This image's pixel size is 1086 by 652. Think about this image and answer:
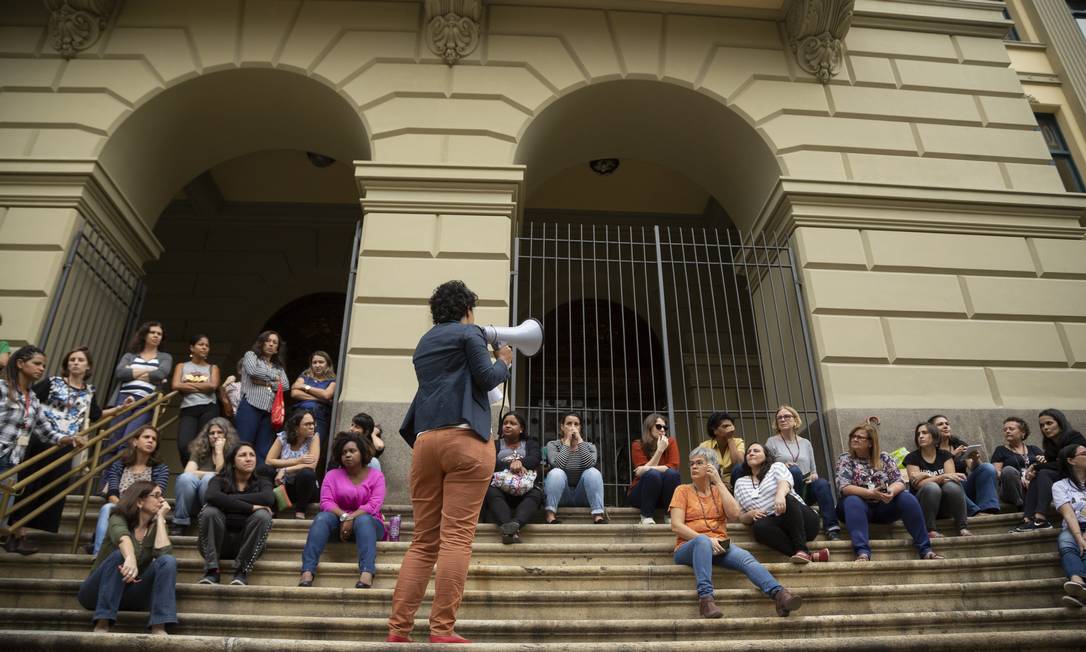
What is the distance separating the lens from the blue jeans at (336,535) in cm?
541

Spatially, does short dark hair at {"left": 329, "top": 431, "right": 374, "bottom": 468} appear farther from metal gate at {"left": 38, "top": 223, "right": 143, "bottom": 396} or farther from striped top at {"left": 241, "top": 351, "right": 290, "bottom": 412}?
metal gate at {"left": 38, "top": 223, "right": 143, "bottom": 396}

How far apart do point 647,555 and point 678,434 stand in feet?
21.4

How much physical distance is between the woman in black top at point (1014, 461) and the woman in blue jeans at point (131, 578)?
689 centimetres

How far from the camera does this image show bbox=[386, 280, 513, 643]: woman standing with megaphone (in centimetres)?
390

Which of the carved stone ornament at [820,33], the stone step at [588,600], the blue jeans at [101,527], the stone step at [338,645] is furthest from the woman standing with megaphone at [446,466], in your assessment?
the carved stone ornament at [820,33]

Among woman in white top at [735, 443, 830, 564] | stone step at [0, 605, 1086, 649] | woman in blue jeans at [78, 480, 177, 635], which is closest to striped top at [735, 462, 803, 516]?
woman in white top at [735, 443, 830, 564]

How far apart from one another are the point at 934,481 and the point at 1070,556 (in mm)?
1319

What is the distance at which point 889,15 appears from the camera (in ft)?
35.1

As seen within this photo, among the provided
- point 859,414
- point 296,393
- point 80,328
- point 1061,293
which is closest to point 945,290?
point 1061,293

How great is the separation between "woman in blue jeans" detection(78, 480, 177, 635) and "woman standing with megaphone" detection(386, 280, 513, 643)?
1714mm

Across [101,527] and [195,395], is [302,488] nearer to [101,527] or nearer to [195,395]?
[101,527]

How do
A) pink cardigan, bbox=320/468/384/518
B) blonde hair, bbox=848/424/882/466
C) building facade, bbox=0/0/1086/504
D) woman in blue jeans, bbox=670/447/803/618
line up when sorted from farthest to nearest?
building facade, bbox=0/0/1086/504 → blonde hair, bbox=848/424/882/466 → pink cardigan, bbox=320/468/384/518 → woman in blue jeans, bbox=670/447/803/618

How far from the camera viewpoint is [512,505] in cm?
650

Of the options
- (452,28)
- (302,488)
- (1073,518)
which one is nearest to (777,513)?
(1073,518)
